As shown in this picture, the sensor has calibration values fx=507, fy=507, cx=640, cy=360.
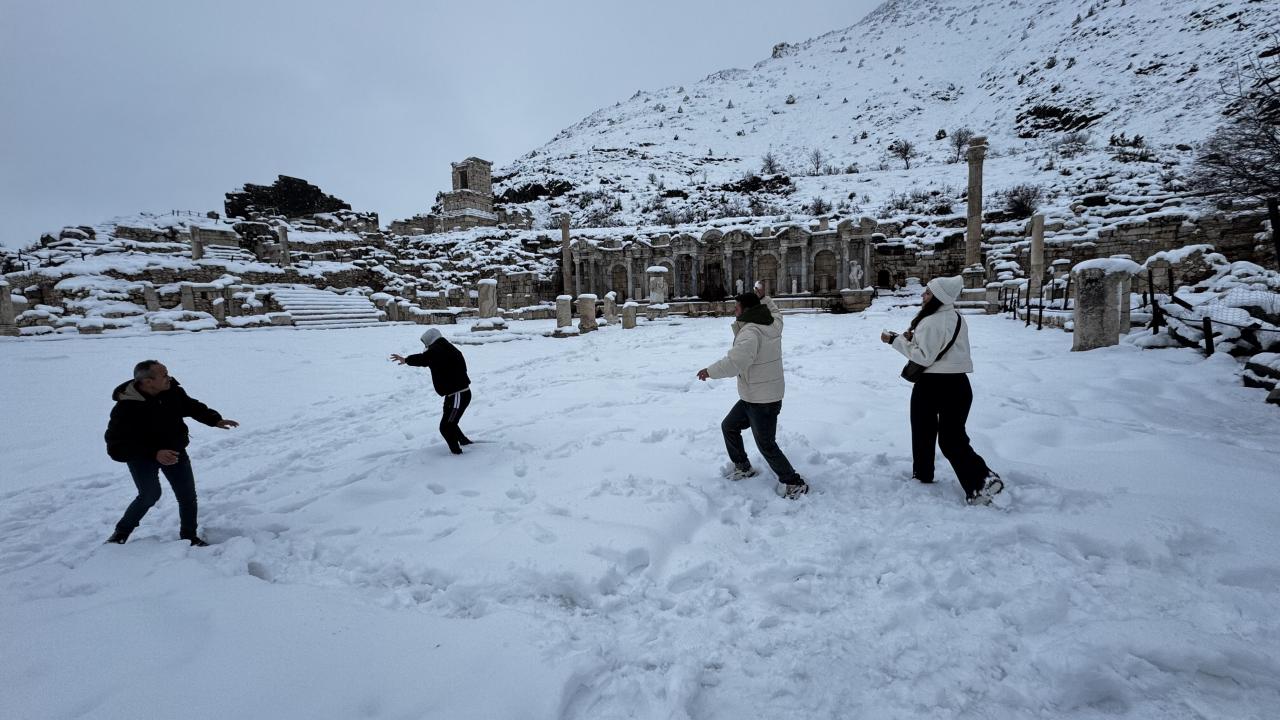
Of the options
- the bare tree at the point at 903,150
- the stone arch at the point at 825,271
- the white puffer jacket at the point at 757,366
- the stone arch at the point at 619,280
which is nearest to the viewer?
the white puffer jacket at the point at 757,366

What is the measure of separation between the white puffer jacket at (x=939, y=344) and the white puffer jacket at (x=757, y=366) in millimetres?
816

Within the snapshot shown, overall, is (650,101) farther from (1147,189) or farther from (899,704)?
(899,704)

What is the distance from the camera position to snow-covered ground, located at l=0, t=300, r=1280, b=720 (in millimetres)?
2113

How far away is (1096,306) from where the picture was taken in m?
8.26

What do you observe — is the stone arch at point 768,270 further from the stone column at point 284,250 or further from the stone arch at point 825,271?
the stone column at point 284,250

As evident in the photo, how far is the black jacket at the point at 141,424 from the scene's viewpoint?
3.28 metres

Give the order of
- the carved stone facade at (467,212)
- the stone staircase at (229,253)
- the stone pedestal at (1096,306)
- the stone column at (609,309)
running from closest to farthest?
the stone pedestal at (1096,306)
the stone column at (609,309)
the stone staircase at (229,253)
the carved stone facade at (467,212)

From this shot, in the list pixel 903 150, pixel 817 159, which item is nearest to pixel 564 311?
pixel 817 159

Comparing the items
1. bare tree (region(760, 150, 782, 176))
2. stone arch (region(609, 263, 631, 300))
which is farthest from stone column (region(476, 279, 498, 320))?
bare tree (region(760, 150, 782, 176))

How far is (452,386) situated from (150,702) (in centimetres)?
329

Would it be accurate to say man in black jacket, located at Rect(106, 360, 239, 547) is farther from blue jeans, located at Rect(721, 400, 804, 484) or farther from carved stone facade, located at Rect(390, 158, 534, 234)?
carved stone facade, located at Rect(390, 158, 534, 234)

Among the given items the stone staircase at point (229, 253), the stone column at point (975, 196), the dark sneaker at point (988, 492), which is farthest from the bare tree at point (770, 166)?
the dark sneaker at point (988, 492)

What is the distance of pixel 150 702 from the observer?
2098mm

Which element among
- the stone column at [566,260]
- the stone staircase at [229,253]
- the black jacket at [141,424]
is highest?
the stone staircase at [229,253]
